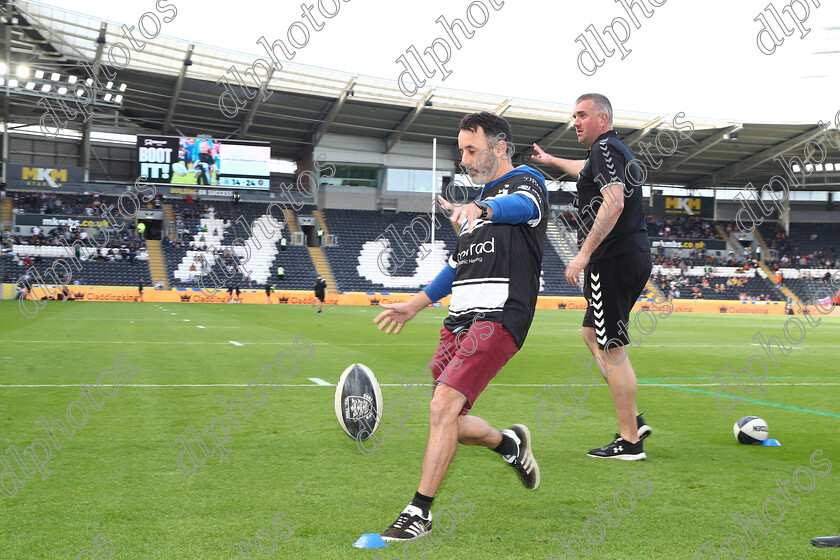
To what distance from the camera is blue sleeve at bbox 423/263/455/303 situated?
13.3 feet

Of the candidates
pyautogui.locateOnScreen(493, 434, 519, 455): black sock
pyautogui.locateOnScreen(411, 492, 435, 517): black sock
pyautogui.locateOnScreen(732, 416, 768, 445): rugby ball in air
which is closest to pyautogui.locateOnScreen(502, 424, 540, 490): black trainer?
pyautogui.locateOnScreen(493, 434, 519, 455): black sock

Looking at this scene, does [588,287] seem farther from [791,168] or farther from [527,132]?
[791,168]

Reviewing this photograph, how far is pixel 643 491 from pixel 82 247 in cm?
4335

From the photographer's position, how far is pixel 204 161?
45.4 meters

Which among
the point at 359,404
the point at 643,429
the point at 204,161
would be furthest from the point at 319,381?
the point at 204,161

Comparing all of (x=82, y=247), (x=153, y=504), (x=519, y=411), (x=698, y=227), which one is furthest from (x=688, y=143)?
(x=153, y=504)

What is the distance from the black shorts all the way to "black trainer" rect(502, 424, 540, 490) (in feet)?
4.06

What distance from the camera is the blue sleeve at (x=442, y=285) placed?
4.06 m

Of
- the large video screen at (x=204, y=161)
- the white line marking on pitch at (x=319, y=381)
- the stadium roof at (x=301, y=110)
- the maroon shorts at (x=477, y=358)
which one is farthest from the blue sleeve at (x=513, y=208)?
the large video screen at (x=204, y=161)

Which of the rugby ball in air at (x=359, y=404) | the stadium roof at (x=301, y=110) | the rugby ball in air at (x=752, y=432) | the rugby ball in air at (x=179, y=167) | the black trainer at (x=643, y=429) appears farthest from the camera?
the rugby ball in air at (x=179, y=167)

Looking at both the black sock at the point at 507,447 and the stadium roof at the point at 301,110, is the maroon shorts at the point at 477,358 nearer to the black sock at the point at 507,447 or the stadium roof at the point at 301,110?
the black sock at the point at 507,447

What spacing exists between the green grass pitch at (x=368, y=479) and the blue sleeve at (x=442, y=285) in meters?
1.08

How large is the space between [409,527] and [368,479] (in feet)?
3.67

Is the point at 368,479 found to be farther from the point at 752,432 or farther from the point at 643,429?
the point at 752,432
